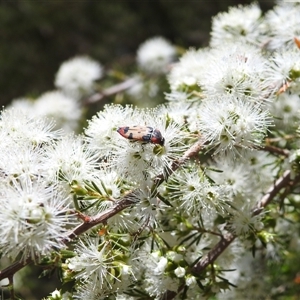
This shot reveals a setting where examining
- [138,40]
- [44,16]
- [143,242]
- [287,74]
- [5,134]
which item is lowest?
[143,242]

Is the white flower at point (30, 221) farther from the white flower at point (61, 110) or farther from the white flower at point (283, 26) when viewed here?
the white flower at point (61, 110)

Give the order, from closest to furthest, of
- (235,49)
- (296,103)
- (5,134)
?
(5,134) < (235,49) < (296,103)

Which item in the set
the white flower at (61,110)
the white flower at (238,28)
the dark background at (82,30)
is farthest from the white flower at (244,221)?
the dark background at (82,30)

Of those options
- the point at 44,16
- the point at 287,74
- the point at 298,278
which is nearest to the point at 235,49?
the point at 287,74

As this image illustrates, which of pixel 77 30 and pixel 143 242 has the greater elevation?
pixel 77 30

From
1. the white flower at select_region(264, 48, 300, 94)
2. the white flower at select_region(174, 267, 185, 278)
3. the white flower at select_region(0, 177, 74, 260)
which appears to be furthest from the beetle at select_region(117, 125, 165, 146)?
the white flower at select_region(264, 48, 300, 94)

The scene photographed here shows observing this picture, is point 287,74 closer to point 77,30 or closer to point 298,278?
point 298,278

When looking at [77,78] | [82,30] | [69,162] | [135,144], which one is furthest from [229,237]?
[82,30]
